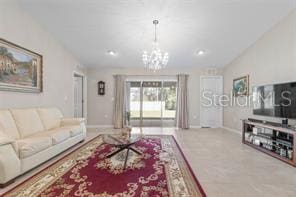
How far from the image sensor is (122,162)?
3438 millimetres

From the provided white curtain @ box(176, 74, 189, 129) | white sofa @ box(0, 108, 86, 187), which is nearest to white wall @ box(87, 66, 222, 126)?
white curtain @ box(176, 74, 189, 129)

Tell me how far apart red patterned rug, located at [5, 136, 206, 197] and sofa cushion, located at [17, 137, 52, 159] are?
1.13 ft

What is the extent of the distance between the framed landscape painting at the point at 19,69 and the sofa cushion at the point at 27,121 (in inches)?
18.8

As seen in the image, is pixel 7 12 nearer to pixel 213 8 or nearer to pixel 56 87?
pixel 56 87

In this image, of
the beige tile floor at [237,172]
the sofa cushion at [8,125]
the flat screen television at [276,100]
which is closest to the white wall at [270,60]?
the flat screen television at [276,100]

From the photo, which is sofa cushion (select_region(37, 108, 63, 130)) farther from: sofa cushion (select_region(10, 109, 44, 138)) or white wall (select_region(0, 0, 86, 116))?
white wall (select_region(0, 0, 86, 116))

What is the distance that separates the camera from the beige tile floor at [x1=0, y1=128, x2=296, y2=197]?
2.46m

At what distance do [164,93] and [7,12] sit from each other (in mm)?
5564

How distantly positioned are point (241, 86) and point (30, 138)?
5.81 meters

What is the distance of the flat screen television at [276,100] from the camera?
3.83 metres

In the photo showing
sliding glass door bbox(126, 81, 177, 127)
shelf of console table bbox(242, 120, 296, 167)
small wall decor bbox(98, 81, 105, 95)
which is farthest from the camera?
sliding glass door bbox(126, 81, 177, 127)

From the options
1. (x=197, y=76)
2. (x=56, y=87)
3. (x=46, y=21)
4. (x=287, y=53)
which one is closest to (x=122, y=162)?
(x=56, y=87)

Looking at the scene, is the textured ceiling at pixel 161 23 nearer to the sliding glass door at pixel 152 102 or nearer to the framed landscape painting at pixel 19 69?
the framed landscape painting at pixel 19 69

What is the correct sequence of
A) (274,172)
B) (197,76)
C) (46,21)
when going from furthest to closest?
(197,76), (46,21), (274,172)
